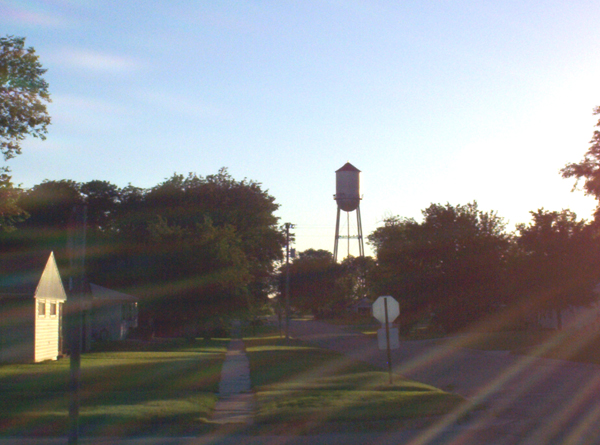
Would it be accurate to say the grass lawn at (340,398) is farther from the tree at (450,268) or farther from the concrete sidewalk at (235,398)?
the tree at (450,268)

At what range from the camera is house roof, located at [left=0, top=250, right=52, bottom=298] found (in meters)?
23.5

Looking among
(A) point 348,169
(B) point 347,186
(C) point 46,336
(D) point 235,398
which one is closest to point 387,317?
(D) point 235,398

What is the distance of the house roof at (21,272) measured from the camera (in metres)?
23.5

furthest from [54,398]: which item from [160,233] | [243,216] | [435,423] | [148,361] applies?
[243,216]

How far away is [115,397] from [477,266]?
116 feet

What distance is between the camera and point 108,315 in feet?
126

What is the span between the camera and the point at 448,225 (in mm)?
46125

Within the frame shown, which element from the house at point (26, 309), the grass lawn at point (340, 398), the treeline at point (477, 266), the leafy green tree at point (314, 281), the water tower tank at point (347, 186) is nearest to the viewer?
the grass lawn at point (340, 398)

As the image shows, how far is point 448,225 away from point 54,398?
36286 millimetres

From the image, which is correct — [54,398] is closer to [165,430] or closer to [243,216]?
[165,430]

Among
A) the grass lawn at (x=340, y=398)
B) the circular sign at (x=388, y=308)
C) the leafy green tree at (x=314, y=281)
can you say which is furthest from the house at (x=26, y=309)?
the leafy green tree at (x=314, y=281)

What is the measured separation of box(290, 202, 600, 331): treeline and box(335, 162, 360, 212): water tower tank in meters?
6.91

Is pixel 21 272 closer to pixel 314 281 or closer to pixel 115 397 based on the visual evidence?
pixel 115 397

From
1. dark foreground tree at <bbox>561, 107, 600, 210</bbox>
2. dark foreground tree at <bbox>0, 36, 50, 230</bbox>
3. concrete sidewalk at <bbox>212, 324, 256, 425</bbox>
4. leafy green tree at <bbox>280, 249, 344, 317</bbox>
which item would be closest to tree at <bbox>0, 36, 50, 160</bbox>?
dark foreground tree at <bbox>0, 36, 50, 230</bbox>
